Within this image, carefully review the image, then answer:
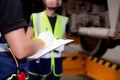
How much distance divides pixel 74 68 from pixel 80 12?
1.13m

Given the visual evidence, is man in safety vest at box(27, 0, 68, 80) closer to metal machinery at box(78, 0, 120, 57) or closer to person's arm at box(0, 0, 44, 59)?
metal machinery at box(78, 0, 120, 57)

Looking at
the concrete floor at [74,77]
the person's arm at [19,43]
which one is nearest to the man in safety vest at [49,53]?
the person's arm at [19,43]

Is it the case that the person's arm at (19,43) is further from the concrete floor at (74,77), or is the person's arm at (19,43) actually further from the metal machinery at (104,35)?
the concrete floor at (74,77)

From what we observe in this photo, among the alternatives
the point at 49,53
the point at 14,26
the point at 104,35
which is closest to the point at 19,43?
the point at 14,26

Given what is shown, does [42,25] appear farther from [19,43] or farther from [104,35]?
[19,43]

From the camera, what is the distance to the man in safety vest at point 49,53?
306 cm

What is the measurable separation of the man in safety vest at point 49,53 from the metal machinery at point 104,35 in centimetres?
54

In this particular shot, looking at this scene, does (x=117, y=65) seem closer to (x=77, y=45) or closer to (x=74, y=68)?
(x=74, y=68)

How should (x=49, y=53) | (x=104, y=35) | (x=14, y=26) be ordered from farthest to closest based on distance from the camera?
1. (x=104, y=35)
2. (x=49, y=53)
3. (x=14, y=26)

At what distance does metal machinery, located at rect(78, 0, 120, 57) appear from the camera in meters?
2.79

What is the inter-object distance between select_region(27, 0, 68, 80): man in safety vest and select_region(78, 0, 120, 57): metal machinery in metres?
0.54

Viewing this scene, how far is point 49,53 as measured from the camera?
305 centimetres

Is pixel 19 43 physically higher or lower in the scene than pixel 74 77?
higher

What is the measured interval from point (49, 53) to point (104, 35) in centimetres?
93
